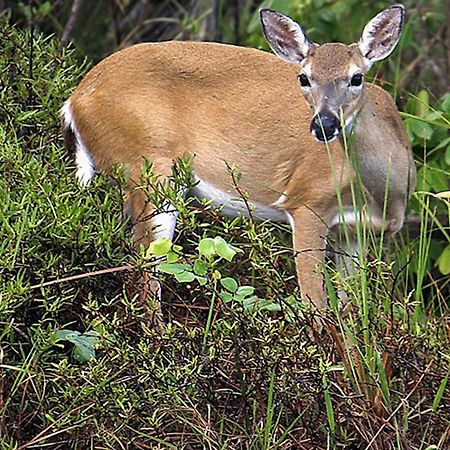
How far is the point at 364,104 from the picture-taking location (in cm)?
465

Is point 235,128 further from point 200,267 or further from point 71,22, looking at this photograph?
point 71,22

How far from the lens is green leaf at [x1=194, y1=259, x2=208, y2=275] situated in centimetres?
342

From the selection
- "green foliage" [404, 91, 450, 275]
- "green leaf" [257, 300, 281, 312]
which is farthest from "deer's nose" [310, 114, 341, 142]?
"green leaf" [257, 300, 281, 312]

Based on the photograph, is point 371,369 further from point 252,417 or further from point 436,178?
point 436,178

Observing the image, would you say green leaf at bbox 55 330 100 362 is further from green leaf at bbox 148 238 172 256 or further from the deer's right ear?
the deer's right ear

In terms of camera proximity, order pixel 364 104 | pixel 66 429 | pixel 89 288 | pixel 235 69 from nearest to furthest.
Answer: pixel 66 429, pixel 89 288, pixel 364 104, pixel 235 69

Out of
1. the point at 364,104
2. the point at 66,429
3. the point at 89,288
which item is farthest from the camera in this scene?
the point at 364,104

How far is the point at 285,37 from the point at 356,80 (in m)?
0.39

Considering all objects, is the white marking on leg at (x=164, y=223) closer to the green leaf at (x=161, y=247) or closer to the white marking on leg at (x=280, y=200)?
the white marking on leg at (x=280, y=200)

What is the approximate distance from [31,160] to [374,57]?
145 cm

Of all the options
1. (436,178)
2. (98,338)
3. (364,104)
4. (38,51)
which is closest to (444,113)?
(436,178)

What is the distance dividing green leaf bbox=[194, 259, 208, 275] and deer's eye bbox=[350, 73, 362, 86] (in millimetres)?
1356

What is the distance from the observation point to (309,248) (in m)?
4.71

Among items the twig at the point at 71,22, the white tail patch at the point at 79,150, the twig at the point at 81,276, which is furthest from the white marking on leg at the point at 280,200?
the twig at the point at 71,22
